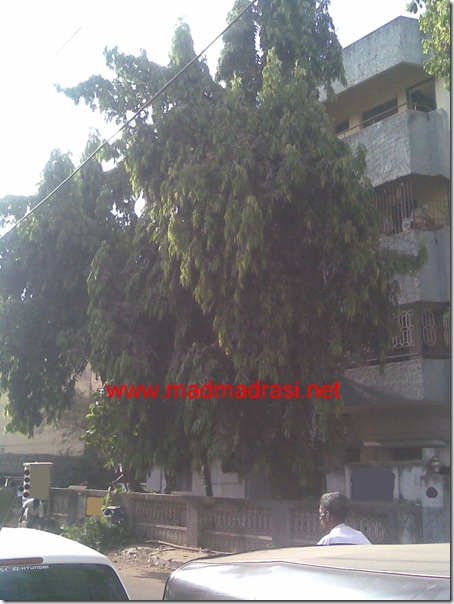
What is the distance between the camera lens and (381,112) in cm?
1848

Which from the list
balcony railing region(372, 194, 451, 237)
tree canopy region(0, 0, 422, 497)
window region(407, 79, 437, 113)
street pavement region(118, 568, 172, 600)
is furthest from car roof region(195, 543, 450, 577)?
window region(407, 79, 437, 113)

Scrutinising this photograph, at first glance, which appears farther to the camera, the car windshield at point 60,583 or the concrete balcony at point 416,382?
the concrete balcony at point 416,382

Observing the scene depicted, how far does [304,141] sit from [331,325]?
3.12 meters

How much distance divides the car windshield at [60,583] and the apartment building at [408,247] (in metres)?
10.6

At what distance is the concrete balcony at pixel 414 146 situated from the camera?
15.7 m

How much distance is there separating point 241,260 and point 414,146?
6388mm

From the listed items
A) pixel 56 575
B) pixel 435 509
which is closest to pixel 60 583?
pixel 56 575

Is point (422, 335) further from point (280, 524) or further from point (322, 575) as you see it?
point (322, 575)

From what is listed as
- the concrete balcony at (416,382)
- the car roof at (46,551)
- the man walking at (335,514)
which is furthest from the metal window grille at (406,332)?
the car roof at (46,551)

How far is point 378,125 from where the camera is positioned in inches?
647

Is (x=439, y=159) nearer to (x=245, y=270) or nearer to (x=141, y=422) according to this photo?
(x=245, y=270)

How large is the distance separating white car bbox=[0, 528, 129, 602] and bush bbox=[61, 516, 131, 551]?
11.6 meters

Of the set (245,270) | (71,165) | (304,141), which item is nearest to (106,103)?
(71,165)

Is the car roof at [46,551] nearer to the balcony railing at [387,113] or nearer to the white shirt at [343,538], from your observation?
the white shirt at [343,538]
